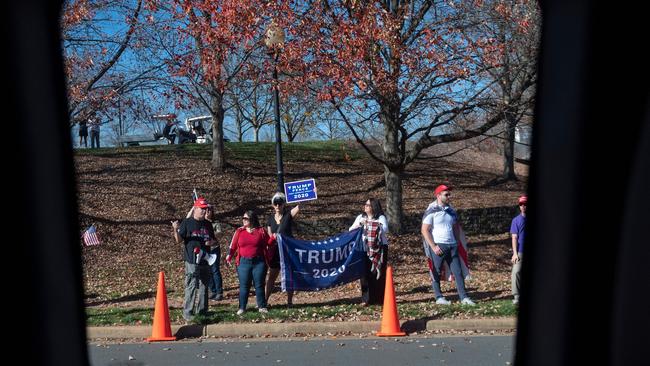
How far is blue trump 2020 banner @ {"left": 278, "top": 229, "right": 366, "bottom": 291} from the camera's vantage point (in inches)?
494

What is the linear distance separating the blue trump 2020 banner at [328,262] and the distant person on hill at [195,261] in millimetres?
1717

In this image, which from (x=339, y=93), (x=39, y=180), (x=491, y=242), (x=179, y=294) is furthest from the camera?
(x=491, y=242)

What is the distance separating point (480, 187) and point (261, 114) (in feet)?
73.0

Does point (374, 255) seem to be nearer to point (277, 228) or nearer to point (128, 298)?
point (277, 228)

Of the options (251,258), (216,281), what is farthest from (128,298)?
(251,258)

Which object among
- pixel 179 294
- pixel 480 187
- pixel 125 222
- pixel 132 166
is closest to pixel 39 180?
pixel 179 294

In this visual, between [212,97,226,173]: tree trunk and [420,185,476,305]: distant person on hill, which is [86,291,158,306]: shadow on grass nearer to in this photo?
[420,185,476,305]: distant person on hill

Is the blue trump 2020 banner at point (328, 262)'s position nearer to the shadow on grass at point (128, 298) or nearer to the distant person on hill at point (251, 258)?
the distant person on hill at point (251, 258)

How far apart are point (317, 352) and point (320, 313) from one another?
2.20m

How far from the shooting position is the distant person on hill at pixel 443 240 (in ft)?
38.8

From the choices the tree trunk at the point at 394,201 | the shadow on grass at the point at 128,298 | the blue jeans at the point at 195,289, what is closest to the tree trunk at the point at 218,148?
the tree trunk at the point at 394,201

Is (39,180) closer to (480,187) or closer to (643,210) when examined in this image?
(643,210)

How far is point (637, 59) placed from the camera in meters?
3.98

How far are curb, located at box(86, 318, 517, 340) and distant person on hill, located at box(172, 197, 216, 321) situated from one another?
1.87ft
